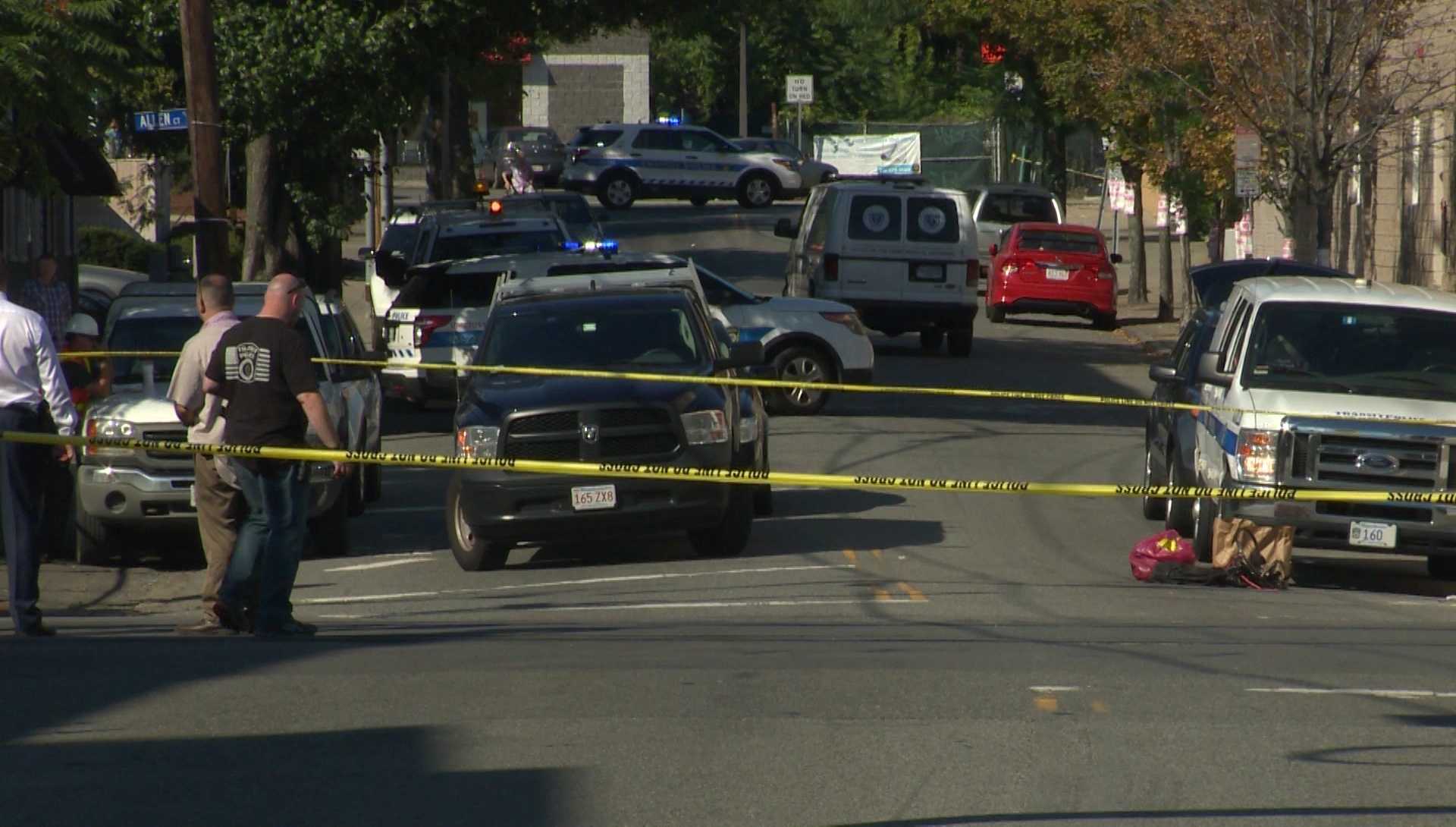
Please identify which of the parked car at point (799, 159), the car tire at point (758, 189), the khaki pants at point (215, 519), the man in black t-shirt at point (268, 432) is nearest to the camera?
the man in black t-shirt at point (268, 432)

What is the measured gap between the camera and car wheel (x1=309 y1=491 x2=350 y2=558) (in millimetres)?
14055

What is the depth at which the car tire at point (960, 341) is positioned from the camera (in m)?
26.7

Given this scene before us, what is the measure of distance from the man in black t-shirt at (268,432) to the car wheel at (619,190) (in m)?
41.9

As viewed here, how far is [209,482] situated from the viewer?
9.98 metres

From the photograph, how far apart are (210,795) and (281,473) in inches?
133

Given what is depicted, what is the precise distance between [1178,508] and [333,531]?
6258 mm

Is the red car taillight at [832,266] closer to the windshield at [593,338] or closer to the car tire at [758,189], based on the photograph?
the windshield at [593,338]

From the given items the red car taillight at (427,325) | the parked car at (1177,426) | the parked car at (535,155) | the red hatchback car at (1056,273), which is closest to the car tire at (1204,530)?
the parked car at (1177,426)

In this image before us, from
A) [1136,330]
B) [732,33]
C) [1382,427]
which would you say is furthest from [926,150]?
[1382,427]

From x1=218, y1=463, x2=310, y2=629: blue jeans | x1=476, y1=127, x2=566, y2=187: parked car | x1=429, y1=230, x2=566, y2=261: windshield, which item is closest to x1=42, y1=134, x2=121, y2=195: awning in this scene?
x1=429, y1=230, x2=566, y2=261: windshield

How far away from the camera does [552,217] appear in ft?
81.6

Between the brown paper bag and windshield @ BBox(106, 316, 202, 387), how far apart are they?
7.81 metres

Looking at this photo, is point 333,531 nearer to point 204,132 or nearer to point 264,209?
point 204,132

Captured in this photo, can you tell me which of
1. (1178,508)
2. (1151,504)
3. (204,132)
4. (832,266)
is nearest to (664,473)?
(1178,508)
